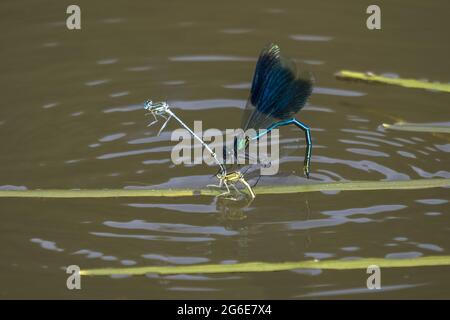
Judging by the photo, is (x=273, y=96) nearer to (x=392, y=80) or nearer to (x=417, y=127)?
(x=417, y=127)

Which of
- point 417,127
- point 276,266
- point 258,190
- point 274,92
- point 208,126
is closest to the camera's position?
point 276,266

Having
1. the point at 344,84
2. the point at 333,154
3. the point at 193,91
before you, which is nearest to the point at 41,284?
the point at 333,154

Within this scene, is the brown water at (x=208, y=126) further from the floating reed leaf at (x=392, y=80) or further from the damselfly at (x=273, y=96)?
the damselfly at (x=273, y=96)

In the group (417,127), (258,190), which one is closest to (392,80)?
(417,127)

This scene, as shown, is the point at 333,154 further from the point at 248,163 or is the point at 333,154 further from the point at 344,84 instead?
the point at 344,84

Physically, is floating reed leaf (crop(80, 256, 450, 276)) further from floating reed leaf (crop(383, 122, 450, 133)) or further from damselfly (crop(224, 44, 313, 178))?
floating reed leaf (crop(383, 122, 450, 133))

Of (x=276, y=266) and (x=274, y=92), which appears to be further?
(x=274, y=92)

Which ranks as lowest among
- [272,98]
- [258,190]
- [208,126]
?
[258,190]
